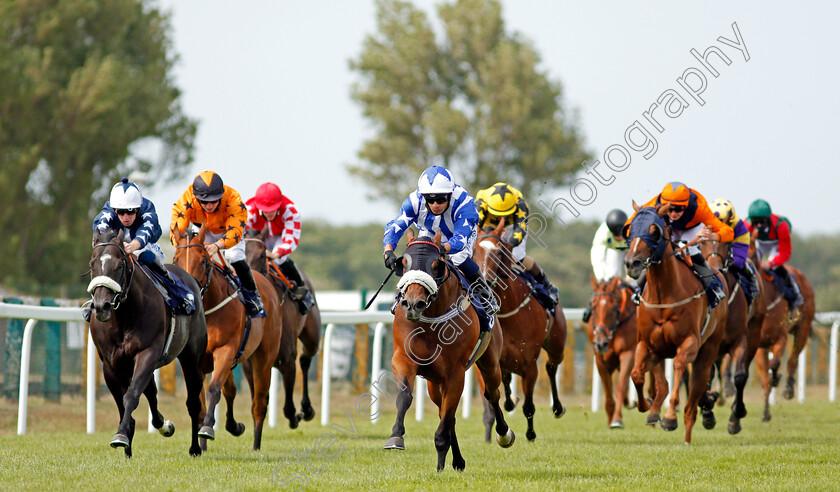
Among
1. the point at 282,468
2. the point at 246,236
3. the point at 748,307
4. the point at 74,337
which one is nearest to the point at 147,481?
the point at 282,468

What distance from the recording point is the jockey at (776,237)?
13.0 metres

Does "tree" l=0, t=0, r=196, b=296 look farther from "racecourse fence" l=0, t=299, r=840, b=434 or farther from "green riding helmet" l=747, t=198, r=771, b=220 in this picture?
"green riding helmet" l=747, t=198, r=771, b=220

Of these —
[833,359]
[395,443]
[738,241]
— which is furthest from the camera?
[833,359]

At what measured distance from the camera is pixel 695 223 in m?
10.0

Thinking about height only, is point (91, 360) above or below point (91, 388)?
above

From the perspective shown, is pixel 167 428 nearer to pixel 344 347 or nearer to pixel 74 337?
pixel 74 337

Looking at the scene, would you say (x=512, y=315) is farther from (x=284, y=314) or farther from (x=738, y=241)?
(x=738, y=241)

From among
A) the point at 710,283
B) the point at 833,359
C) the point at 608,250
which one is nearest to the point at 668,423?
the point at 710,283

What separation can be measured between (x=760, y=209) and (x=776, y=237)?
433mm

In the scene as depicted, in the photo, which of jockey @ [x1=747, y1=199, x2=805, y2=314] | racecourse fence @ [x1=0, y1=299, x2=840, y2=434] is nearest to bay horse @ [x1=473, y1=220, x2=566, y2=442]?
racecourse fence @ [x1=0, y1=299, x2=840, y2=434]

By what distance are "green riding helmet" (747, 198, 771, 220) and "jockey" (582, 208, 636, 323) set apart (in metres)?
2.20

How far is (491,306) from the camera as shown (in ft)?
24.6

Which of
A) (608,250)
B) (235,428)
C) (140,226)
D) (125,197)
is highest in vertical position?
(608,250)

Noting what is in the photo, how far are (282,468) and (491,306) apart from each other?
192 cm
